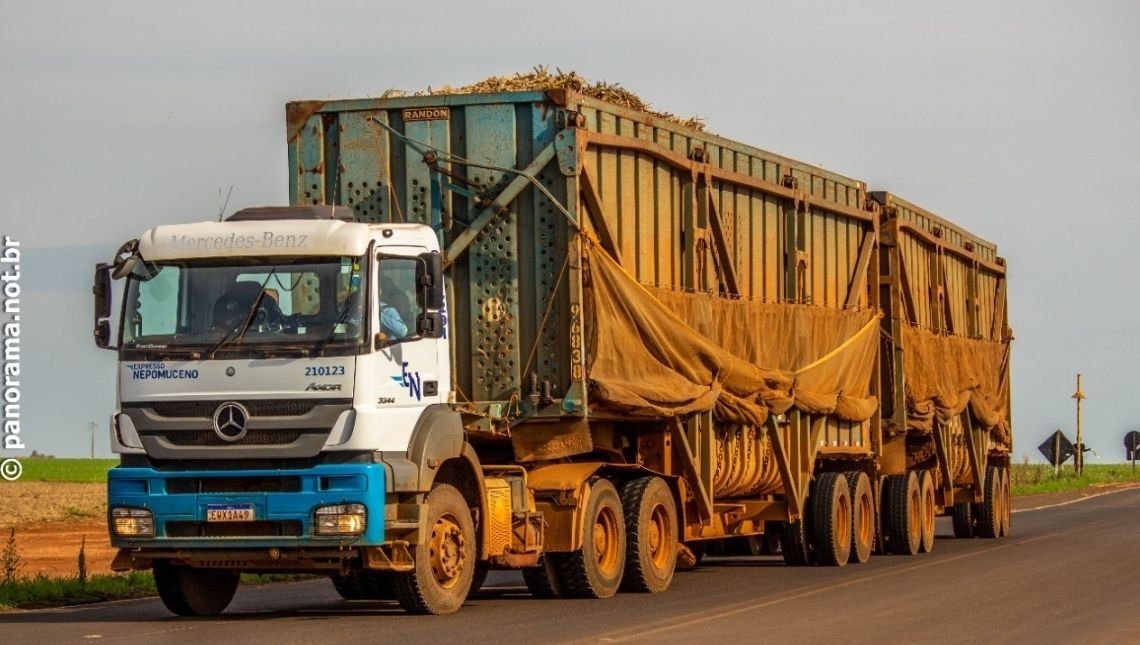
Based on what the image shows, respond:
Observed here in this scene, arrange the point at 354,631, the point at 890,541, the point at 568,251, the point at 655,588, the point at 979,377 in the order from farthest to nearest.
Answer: the point at 979,377, the point at 890,541, the point at 655,588, the point at 568,251, the point at 354,631

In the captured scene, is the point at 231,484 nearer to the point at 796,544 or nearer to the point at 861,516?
the point at 796,544

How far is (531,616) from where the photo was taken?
50.9 feet

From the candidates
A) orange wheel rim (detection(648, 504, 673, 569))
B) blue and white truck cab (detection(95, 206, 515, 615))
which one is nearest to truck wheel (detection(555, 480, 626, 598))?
orange wheel rim (detection(648, 504, 673, 569))

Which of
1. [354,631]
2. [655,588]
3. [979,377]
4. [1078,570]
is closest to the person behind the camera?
[354,631]

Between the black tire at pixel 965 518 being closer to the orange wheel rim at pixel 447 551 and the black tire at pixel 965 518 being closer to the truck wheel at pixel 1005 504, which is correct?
the truck wheel at pixel 1005 504

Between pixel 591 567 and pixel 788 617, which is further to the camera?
pixel 591 567

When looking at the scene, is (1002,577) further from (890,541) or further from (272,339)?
(272,339)

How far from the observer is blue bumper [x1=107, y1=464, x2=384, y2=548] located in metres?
14.5

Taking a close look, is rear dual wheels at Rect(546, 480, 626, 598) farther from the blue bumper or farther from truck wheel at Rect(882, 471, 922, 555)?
truck wheel at Rect(882, 471, 922, 555)

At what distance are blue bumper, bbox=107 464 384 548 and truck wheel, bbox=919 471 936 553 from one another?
13569mm

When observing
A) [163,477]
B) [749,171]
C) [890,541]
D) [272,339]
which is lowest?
[890,541]

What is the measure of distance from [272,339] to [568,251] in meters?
3.47

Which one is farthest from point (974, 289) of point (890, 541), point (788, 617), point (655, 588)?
point (788, 617)

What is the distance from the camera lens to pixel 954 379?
29891 mm
